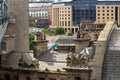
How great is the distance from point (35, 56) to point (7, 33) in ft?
15.4

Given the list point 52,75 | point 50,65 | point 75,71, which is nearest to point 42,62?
point 50,65

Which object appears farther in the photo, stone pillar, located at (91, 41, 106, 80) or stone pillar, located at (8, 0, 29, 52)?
stone pillar, located at (8, 0, 29, 52)

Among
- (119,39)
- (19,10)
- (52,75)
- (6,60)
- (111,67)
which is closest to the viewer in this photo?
(111,67)

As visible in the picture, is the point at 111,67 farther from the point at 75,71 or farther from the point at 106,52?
the point at 75,71

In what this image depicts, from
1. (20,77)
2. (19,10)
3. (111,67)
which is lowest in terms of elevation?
(20,77)

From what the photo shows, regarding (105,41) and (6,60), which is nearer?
(105,41)

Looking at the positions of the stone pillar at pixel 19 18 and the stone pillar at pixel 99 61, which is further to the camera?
the stone pillar at pixel 19 18

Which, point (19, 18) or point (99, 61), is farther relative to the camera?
point (19, 18)

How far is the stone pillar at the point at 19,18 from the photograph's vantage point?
168 ft

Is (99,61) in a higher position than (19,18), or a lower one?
lower

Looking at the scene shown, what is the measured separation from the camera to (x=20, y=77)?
43.4 meters

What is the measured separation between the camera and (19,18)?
51.2 meters

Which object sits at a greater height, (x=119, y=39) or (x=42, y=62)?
(x=119, y=39)

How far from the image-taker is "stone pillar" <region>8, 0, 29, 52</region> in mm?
51062
